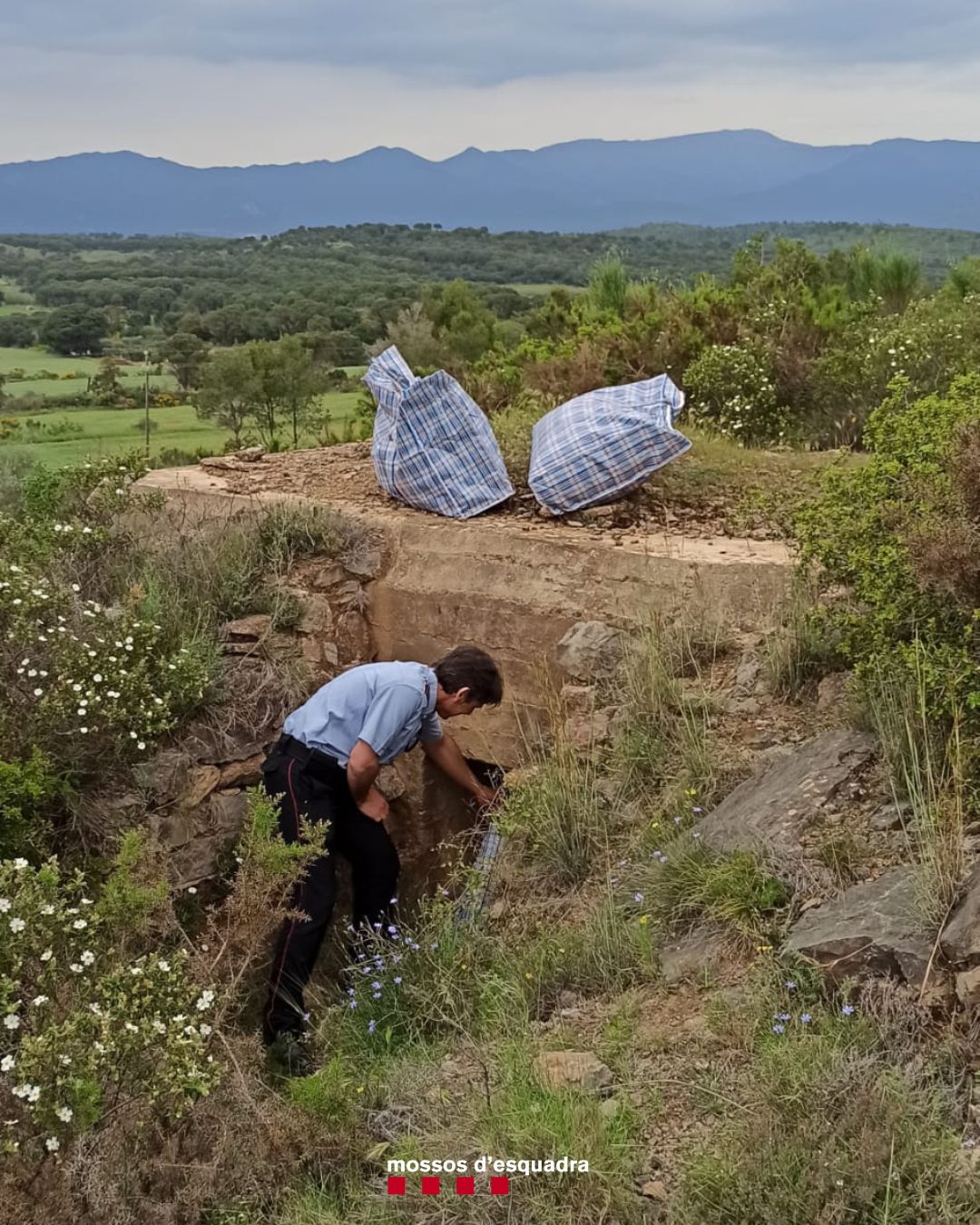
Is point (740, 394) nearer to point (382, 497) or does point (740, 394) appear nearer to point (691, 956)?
point (382, 497)

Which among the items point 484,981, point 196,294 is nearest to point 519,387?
point 484,981

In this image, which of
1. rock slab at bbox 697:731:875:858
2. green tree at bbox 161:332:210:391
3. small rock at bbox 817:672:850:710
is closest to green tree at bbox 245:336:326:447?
green tree at bbox 161:332:210:391

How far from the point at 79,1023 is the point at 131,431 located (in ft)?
34.1

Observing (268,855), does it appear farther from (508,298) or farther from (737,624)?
(508,298)

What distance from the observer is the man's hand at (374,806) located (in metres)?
4.96

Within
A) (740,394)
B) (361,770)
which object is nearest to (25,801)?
(361,770)

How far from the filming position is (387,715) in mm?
4699

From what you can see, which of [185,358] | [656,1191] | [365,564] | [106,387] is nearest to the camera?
[656,1191]

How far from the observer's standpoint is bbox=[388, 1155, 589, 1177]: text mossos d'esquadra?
2.78 metres

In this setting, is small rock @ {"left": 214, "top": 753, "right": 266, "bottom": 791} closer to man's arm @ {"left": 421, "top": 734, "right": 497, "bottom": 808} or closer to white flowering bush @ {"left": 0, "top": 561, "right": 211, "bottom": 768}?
white flowering bush @ {"left": 0, "top": 561, "right": 211, "bottom": 768}

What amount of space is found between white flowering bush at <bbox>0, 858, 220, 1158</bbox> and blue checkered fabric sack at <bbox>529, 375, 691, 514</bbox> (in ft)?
12.4

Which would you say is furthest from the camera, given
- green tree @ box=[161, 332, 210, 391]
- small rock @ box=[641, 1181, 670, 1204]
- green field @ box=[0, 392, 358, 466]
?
green tree @ box=[161, 332, 210, 391]

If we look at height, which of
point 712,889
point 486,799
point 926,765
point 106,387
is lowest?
point 486,799

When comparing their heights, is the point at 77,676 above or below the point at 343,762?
above
